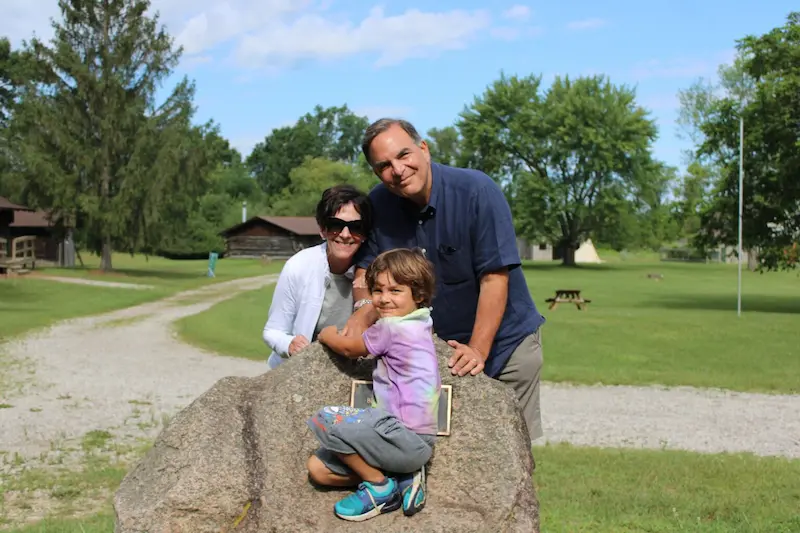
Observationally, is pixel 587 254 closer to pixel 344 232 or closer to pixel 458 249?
pixel 344 232

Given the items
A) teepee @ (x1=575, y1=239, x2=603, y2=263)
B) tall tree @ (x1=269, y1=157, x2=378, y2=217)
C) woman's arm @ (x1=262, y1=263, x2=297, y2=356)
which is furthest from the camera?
teepee @ (x1=575, y1=239, x2=603, y2=263)

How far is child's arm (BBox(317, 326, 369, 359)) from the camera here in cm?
432

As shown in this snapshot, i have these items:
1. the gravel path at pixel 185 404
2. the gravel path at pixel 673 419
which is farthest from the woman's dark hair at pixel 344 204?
the gravel path at pixel 673 419

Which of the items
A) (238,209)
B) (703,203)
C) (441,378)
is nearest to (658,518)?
(441,378)

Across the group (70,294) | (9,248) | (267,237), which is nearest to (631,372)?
(70,294)

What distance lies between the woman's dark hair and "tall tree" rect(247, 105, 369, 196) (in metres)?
120

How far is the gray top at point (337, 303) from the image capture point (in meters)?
5.10

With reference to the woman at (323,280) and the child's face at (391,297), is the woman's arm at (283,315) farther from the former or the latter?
the child's face at (391,297)

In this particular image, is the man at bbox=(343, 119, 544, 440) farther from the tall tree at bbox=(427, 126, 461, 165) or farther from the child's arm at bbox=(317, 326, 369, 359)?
the tall tree at bbox=(427, 126, 461, 165)

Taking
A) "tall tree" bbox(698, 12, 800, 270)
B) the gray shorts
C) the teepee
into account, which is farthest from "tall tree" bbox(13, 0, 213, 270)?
the teepee

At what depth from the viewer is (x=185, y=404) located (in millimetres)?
12352

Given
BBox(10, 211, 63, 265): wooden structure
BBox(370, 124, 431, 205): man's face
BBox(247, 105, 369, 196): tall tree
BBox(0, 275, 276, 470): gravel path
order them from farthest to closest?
BBox(247, 105, 369, 196): tall tree
BBox(10, 211, 63, 265): wooden structure
BBox(0, 275, 276, 470): gravel path
BBox(370, 124, 431, 205): man's face

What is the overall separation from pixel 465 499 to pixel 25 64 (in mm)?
49185

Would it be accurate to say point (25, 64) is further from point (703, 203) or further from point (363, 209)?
point (363, 209)
